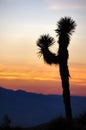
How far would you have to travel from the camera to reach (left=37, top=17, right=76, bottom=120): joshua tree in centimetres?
2778

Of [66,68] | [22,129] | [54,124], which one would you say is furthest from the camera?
[66,68]

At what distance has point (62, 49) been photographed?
28453 millimetres

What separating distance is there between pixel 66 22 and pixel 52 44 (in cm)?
162

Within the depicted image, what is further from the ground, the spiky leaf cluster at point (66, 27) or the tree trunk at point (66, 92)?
the spiky leaf cluster at point (66, 27)

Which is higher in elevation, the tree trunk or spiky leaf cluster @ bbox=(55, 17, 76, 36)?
spiky leaf cluster @ bbox=(55, 17, 76, 36)

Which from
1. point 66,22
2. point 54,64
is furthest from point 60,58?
point 66,22

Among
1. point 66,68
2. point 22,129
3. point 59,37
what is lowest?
point 22,129

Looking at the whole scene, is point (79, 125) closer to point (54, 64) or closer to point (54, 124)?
point (54, 124)

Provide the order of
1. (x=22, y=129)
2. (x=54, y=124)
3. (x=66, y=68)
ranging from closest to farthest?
(x=54, y=124) < (x=22, y=129) < (x=66, y=68)

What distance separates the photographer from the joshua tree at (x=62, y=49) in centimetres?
2778

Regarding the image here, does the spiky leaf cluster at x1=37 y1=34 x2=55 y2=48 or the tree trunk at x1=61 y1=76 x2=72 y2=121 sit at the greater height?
the spiky leaf cluster at x1=37 y1=34 x2=55 y2=48

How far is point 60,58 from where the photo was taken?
28.1 metres

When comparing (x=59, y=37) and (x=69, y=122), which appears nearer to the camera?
(x=69, y=122)

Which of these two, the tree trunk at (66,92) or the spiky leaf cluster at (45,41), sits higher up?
the spiky leaf cluster at (45,41)
